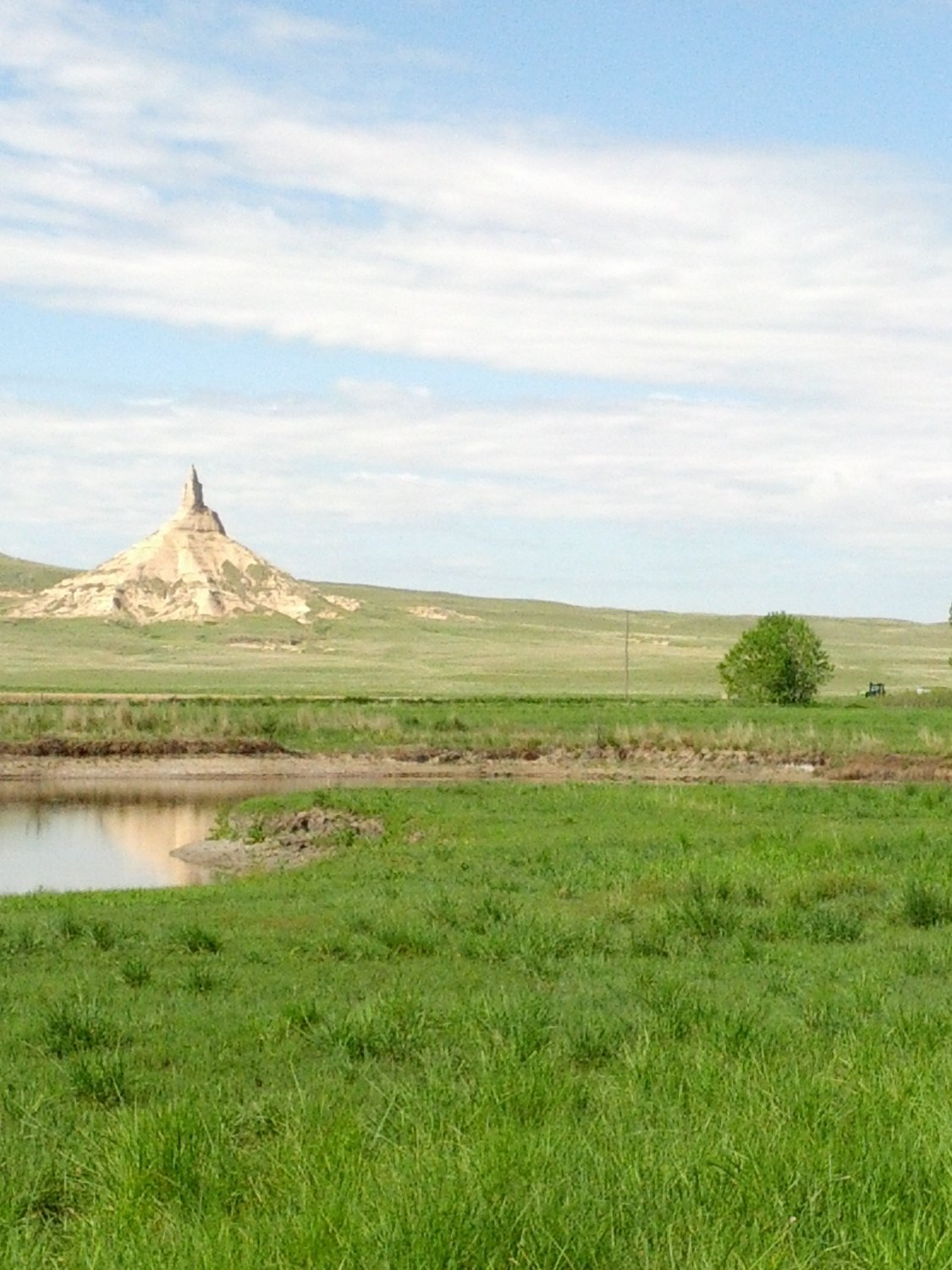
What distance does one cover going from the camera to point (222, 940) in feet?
42.1

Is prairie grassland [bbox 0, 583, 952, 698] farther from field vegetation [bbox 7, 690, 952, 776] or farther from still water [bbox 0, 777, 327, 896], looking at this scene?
still water [bbox 0, 777, 327, 896]

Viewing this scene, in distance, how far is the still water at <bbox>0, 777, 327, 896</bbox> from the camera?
A: 86.2 feet

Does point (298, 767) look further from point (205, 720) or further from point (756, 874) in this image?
point (756, 874)

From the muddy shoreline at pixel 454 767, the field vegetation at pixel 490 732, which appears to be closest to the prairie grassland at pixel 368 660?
the field vegetation at pixel 490 732

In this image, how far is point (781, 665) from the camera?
71062mm

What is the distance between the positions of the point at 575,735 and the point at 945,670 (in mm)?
98044

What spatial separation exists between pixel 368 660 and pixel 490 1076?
135m

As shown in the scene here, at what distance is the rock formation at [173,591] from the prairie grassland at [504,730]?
12283 centimetres

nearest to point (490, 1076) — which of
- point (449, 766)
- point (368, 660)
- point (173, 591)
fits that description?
point (449, 766)

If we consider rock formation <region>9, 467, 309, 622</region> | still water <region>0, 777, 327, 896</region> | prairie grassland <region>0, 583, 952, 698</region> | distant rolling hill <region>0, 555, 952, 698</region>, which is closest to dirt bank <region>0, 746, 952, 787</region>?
still water <region>0, 777, 327, 896</region>

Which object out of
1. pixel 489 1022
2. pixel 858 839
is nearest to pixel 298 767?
pixel 858 839

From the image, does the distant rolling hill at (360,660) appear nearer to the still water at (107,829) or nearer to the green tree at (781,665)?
the green tree at (781,665)

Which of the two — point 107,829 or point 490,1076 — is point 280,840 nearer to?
point 107,829

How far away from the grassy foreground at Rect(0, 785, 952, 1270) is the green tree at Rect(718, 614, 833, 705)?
55004 millimetres
